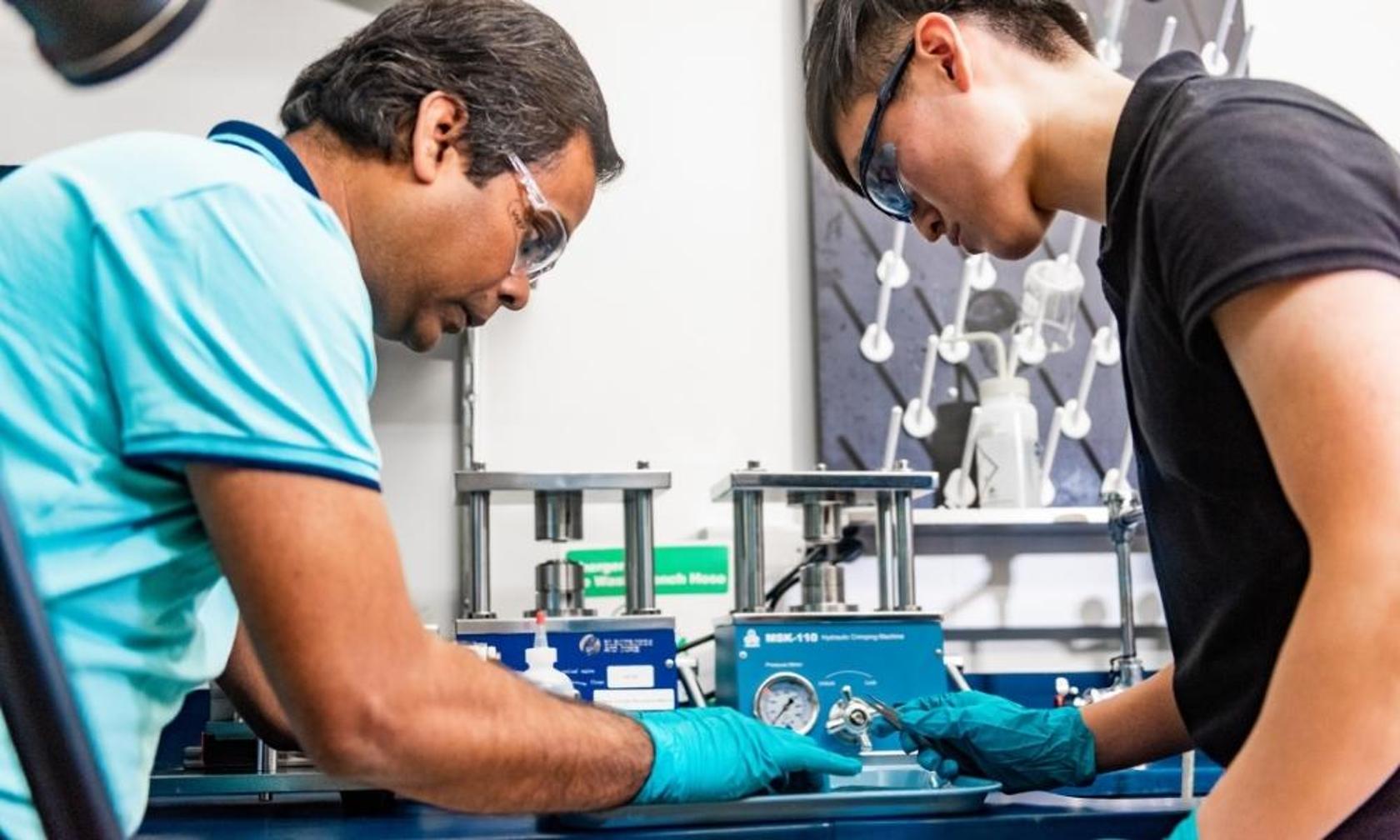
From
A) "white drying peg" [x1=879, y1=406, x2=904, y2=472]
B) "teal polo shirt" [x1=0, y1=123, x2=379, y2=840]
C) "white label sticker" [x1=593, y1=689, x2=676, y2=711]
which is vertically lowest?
"white label sticker" [x1=593, y1=689, x2=676, y2=711]

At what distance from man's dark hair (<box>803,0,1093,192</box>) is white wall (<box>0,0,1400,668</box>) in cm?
87

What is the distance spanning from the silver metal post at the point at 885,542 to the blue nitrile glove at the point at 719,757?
1.70ft

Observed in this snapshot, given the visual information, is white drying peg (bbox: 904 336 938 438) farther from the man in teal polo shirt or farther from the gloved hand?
the man in teal polo shirt

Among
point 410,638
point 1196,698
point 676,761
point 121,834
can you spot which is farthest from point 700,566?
point 121,834

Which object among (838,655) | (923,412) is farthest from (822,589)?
(923,412)

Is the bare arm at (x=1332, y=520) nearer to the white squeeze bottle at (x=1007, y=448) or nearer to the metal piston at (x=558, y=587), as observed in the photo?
the metal piston at (x=558, y=587)

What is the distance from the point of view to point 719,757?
1.20m

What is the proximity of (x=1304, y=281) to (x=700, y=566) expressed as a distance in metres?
1.44

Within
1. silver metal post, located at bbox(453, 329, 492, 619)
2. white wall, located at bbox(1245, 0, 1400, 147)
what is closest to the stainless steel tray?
silver metal post, located at bbox(453, 329, 492, 619)

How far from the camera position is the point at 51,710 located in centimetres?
53

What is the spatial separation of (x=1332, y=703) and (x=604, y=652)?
99cm

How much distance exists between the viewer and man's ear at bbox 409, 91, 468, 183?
1098 millimetres

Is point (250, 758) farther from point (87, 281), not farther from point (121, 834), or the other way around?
point (121, 834)

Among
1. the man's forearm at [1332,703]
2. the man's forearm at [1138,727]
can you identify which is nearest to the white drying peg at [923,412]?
the man's forearm at [1138,727]
